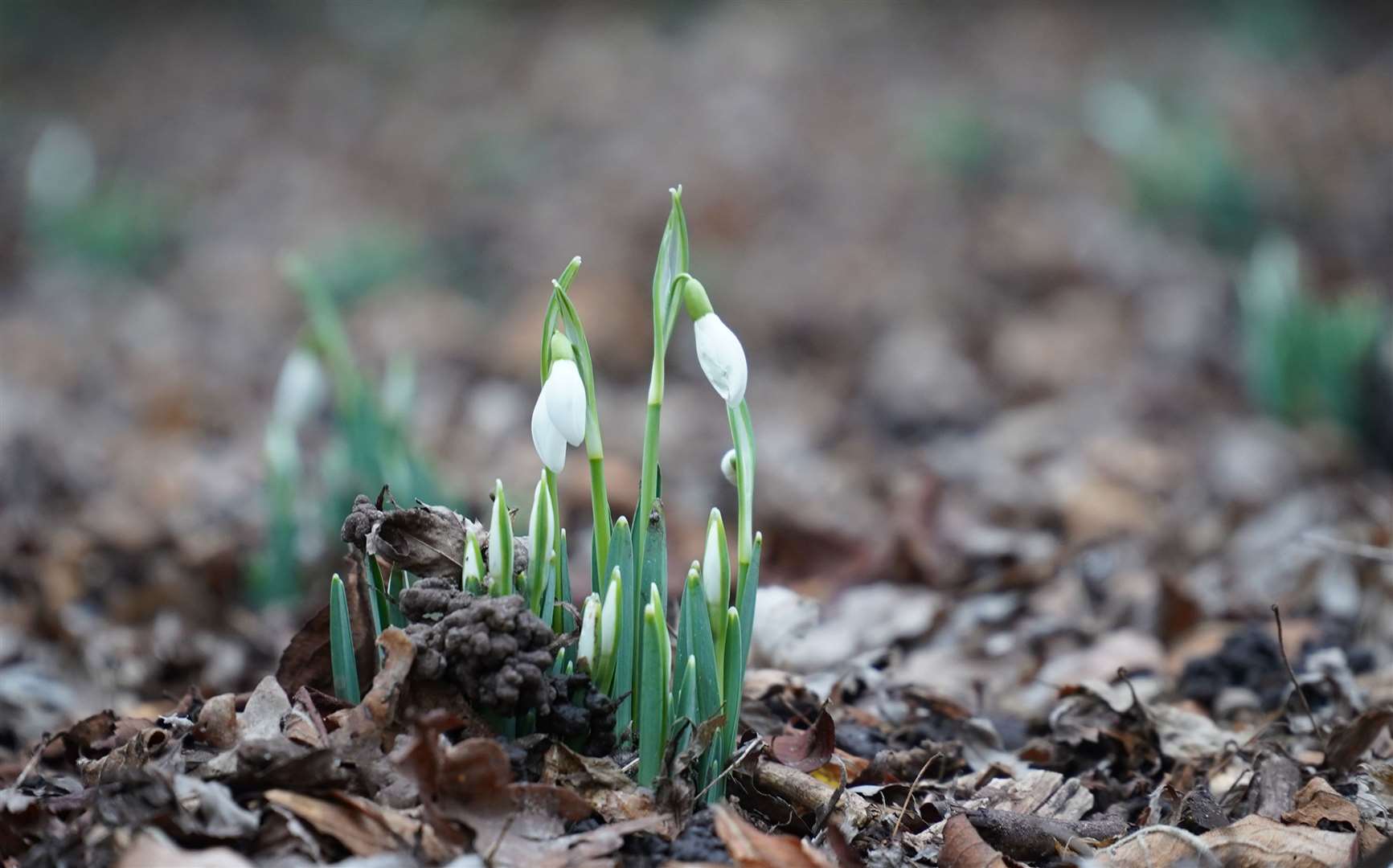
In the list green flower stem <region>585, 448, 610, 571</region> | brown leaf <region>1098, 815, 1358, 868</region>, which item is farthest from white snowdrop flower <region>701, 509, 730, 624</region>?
brown leaf <region>1098, 815, 1358, 868</region>

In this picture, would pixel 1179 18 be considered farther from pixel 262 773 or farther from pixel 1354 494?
pixel 262 773

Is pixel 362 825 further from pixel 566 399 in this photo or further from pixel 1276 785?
pixel 1276 785

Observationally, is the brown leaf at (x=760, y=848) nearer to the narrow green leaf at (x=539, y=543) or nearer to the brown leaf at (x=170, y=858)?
the narrow green leaf at (x=539, y=543)

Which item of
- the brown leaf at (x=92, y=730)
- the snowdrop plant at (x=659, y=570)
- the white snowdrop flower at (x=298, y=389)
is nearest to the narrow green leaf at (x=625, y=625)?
the snowdrop plant at (x=659, y=570)

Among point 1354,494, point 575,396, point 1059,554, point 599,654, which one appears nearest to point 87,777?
point 599,654

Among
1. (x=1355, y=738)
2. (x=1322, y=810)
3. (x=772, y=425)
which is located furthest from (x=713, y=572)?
(x=772, y=425)

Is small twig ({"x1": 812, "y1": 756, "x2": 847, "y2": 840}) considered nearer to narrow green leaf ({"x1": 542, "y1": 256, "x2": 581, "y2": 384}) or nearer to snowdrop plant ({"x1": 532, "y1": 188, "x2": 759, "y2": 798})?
snowdrop plant ({"x1": 532, "y1": 188, "x2": 759, "y2": 798})
